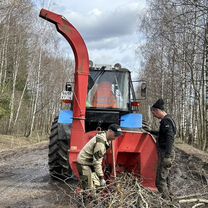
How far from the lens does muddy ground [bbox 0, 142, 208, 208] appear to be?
23.8 ft

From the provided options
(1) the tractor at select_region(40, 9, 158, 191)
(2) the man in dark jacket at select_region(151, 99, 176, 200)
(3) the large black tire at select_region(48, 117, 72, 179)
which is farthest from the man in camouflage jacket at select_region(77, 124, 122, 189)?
(3) the large black tire at select_region(48, 117, 72, 179)

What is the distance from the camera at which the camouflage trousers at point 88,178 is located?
578 cm

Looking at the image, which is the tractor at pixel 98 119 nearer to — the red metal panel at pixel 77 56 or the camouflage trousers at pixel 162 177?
the red metal panel at pixel 77 56

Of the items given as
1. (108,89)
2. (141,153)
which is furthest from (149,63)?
(141,153)

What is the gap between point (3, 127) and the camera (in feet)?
119

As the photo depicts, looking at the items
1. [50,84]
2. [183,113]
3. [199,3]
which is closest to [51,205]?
[199,3]

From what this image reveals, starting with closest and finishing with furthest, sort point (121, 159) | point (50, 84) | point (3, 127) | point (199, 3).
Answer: point (121, 159)
point (199, 3)
point (3, 127)
point (50, 84)

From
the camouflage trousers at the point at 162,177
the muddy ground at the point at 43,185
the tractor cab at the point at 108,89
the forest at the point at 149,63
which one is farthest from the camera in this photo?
the forest at the point at 149,63

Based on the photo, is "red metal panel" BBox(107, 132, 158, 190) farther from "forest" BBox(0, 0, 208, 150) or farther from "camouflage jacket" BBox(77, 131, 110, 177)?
"forest" BBox(0, 0, 208, 150)

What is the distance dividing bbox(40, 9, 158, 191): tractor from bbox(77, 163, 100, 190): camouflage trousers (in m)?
0.96

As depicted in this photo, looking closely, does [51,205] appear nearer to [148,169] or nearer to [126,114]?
[148,169]

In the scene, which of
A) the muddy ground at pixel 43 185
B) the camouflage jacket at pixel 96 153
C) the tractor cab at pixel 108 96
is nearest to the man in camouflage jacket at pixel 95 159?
the camouflage jacket at pixel 96 153

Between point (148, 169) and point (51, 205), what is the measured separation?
5.80 feet

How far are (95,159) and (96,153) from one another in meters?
0.10
